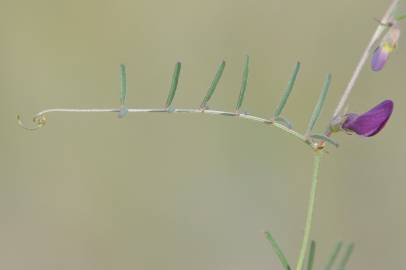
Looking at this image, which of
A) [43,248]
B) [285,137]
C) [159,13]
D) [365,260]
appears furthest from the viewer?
[159,13]

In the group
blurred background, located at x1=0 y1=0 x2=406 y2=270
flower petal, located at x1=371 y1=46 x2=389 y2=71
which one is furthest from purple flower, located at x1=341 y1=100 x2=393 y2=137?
blurred background, located at x1=0 y1=0 x2=406 y2=270

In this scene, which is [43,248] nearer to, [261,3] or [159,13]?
[159,13]

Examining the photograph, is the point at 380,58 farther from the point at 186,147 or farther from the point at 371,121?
the point at 186,147

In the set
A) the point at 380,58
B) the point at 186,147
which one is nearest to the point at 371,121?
the point at 380,58

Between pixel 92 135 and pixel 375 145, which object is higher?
pixel 375 145

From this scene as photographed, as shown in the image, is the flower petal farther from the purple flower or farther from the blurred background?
the blurred background

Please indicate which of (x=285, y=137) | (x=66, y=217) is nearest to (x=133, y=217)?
(x=66, y=217)
